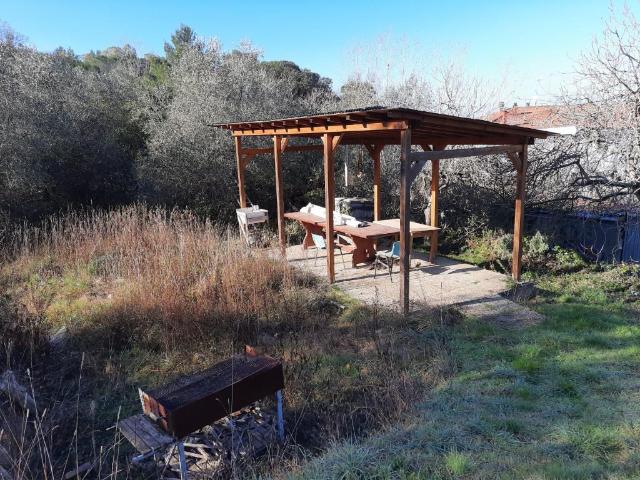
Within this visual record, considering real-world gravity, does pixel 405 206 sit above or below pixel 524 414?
above

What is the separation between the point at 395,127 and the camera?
4.91m

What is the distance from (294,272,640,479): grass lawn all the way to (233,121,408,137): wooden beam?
2511 mm

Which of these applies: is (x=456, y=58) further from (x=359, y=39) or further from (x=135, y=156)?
(x=135, y=156)

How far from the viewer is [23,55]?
379 inches

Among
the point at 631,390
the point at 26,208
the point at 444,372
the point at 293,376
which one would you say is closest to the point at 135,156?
the point at 26,208

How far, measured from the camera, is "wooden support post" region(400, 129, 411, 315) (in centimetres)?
494

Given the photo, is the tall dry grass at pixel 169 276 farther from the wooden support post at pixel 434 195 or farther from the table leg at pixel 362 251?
the wooden support post at pixel 434 195

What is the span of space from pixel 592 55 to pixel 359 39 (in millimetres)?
10671

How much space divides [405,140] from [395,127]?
0.19 metres

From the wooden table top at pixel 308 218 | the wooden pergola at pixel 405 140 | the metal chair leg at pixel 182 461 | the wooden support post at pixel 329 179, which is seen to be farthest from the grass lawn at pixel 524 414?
the wooden table top at pixel 308 218

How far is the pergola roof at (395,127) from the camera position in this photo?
4.85 meters

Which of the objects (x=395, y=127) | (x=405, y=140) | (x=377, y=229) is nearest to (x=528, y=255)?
(x=377, y=229)

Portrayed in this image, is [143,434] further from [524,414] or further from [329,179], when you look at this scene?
[329,179]

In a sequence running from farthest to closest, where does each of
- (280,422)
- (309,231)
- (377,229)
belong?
(309,231) < (377,229) < (280,422)
